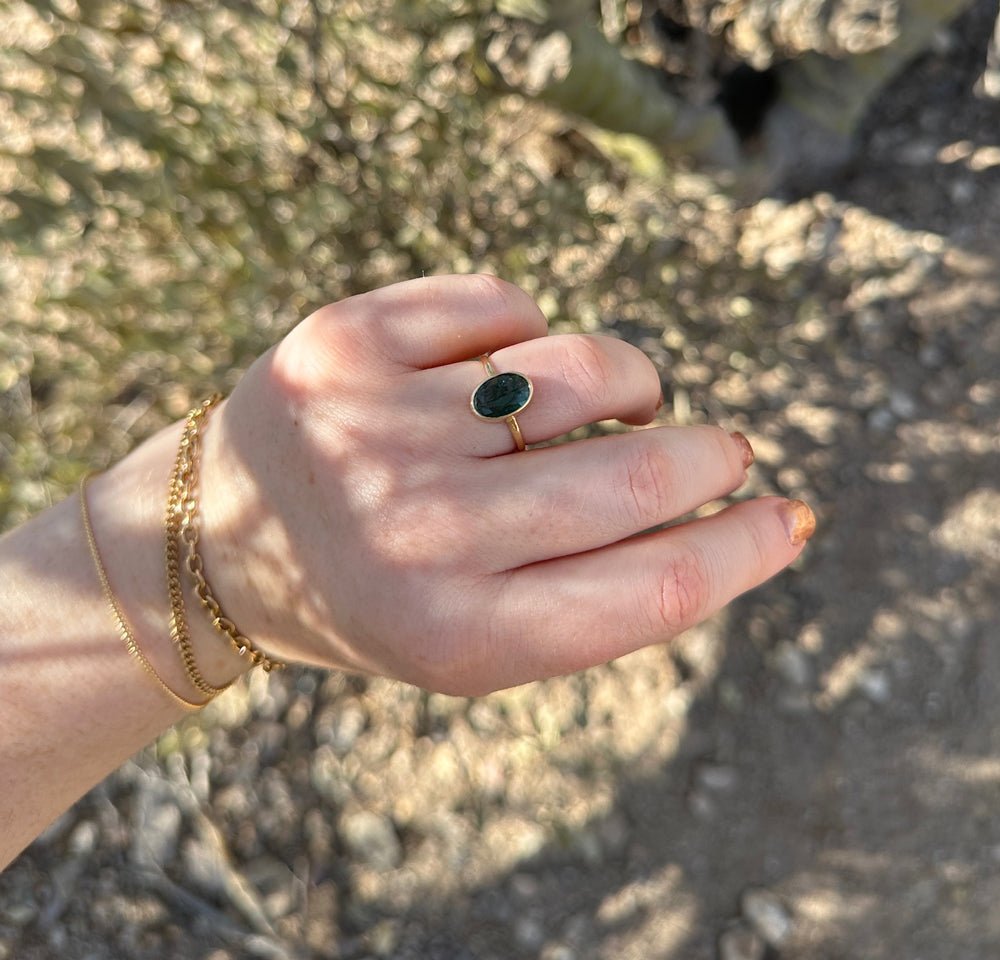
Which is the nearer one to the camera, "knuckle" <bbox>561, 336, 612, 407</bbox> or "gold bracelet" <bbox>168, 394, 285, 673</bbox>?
"knuckle" <bbox>561, 336, 612, 407</bbox>

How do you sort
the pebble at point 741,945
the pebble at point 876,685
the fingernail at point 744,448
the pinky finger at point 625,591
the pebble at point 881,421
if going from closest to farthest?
the pinky finger at point 625,591 → the fingernail at point 744,448 → the pebble at point 741,945 → the pebble at point 876,685 → the pebble at point 881,421

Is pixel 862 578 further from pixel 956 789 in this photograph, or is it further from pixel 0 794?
pixel 0 794

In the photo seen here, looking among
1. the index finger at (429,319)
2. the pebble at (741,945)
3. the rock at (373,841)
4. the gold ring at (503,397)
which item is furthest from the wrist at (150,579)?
the pebble at (741,945)

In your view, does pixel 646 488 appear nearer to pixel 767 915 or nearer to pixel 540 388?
pixel 540 388

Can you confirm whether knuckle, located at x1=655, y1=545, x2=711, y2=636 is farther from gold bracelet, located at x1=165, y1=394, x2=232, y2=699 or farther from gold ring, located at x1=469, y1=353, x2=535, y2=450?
gold bracelet, located at x1=165, y1=394, x2=232, y2=699

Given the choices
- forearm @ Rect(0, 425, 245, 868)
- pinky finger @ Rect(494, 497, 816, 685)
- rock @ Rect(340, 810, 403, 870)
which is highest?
pinky finger @ Rect(494, 497, 816, 685)

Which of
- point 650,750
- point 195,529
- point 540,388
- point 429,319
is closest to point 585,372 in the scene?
point 540,388

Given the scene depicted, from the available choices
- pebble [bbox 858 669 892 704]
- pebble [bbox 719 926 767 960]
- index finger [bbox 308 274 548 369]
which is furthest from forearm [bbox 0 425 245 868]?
pebble [bbox 858 669 892 704]

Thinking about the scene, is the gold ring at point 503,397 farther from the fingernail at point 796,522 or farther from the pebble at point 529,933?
the pebble at point 529,933

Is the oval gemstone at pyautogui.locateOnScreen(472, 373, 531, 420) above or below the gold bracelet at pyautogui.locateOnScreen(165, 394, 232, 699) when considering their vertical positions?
above
